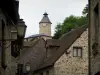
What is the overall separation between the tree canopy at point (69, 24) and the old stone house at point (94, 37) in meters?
51.6

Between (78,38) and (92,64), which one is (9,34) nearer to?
(92,64)

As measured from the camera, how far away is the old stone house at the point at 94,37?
55.0 ft

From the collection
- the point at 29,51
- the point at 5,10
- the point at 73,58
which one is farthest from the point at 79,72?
the point at 5,10

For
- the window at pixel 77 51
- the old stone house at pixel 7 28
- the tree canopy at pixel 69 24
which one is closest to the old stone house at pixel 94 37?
the old stone house at pixel 7 28

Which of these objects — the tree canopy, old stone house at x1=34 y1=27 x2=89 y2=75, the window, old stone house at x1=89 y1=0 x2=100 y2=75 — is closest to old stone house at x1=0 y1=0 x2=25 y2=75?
old stone house at x1=89 y1=0 x2=100 y2=75

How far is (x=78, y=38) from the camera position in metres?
42.1

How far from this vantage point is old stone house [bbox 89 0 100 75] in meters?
16.8

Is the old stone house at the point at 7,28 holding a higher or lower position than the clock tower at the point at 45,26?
lower

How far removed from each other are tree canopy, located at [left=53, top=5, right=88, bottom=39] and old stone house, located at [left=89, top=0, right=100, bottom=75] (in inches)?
2033

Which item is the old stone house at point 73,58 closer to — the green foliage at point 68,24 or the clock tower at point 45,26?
the green foliage at point 68,24

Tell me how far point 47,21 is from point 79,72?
302 ft

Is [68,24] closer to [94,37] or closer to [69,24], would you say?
[69,24]

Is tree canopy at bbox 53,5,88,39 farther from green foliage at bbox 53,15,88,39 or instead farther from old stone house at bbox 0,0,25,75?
old stone house at bbox 0,0,25,75

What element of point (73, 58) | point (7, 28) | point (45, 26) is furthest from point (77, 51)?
point (45, 26)
